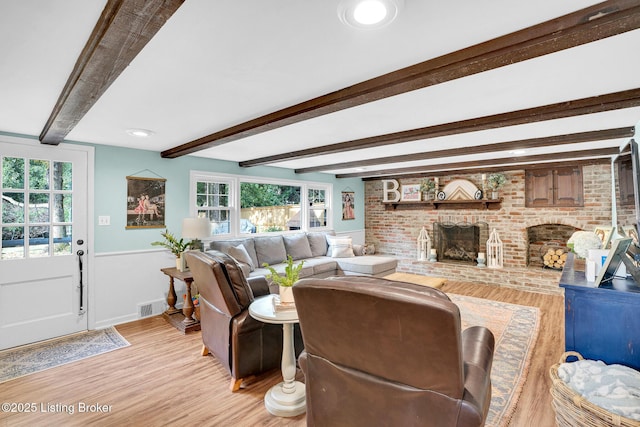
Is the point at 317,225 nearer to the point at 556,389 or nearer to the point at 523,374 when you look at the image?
the point at 523,374

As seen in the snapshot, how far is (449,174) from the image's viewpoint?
593 cm

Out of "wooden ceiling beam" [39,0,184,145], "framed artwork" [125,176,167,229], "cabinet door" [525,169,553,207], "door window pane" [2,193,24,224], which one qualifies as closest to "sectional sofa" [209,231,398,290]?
"framed artwork" [125,176,167,229]

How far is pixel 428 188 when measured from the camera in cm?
637

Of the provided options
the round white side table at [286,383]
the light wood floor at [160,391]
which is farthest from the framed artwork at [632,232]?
the round white side table at [286,383]

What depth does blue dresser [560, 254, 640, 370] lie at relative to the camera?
1653 mm

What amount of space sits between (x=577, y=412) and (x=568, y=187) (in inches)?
183

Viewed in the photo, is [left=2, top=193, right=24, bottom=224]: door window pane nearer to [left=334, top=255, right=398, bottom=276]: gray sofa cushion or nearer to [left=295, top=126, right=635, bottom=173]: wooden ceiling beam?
[left=334, top=255, right=398, bottom=276]: gray sofa cushion

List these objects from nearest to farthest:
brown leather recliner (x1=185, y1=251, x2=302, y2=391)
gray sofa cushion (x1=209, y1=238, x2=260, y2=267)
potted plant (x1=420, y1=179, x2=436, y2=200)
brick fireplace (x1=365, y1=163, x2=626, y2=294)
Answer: brown leather recliner (x1=185, y1=251, x2=302, y2=391) → gray sofa cushion (x1=209, y1=238, x2=260, y2=267) → brick fireplace (x1=365, y1=163, x2=626, y2=294) → potted plant (x1=420, y1=179, x2=436, y2=200)

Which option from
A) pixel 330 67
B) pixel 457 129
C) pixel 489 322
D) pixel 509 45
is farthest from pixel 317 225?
pixel 509 45

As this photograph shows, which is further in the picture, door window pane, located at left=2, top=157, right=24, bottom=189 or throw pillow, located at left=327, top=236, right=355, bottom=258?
throw pillow, located at left=327, top=236, right=355, bottom=258

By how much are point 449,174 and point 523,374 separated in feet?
13.4

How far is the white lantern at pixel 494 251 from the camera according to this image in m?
5.52

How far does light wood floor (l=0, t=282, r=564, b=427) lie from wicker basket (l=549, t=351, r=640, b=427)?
467 mm

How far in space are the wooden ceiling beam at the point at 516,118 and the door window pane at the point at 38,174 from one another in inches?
122
